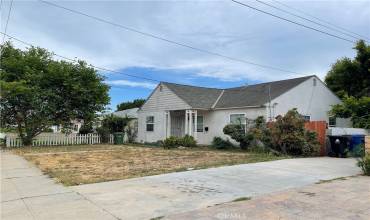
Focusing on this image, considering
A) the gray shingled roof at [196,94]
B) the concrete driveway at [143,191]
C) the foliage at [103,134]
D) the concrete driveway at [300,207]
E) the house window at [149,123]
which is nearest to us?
the concrete driveway at [300,207]

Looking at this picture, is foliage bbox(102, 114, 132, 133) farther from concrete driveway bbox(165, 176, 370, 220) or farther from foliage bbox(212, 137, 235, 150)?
concrete driveway bbox(165, 176, 370, 220)

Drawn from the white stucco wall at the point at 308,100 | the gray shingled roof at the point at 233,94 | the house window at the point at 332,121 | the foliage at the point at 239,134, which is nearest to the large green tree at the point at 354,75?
the house window at the point at 332,121

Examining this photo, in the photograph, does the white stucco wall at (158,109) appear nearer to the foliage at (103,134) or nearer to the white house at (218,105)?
the white house at (218,105)

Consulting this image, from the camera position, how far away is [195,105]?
74.9 ft

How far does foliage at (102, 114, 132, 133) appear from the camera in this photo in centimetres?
2716

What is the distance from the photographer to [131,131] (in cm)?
2855

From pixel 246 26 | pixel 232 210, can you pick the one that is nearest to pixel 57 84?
pixel 246 26

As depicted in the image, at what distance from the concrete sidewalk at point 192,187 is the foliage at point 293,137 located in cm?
444

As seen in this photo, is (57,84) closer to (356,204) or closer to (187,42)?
(187,42)

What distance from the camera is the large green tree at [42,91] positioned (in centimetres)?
2152

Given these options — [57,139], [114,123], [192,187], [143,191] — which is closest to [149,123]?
[114,123]

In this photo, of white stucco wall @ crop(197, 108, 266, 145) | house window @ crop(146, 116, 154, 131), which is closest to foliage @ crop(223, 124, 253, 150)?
white stucco wall @ crop(197, 108, 266, 145)

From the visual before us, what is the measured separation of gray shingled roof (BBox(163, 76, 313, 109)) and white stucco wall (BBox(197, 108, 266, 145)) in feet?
1.27

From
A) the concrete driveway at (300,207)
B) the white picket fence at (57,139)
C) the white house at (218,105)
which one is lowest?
the concrete driveway at (300,207)
